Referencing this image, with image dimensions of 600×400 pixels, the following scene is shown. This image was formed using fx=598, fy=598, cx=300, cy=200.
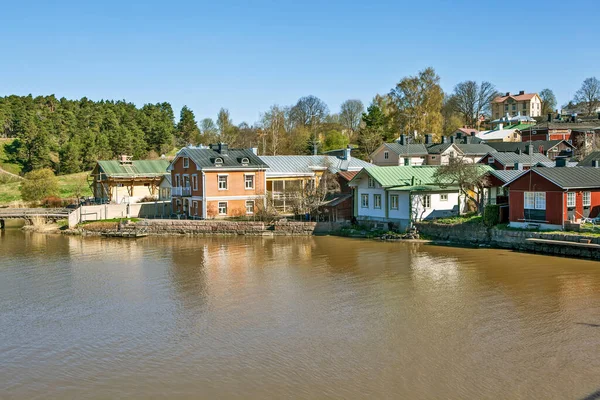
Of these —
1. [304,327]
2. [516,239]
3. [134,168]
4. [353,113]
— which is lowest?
[304,327]

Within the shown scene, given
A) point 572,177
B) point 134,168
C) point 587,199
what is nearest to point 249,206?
point 134,168

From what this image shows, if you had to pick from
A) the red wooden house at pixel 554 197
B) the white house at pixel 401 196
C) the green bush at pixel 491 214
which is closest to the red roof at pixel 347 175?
the white house at pixel 401 196

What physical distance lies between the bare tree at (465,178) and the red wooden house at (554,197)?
9.90 ft

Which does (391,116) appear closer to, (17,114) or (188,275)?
→ (188,275)

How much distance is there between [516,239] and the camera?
31000 mm

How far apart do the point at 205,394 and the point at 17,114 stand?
84210 millimetres

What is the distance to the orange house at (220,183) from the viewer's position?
4275 centimetres

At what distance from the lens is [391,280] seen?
81.1 feet

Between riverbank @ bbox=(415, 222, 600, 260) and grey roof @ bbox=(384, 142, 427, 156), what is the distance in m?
20.6

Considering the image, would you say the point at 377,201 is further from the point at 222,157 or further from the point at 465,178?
the point at 222,157

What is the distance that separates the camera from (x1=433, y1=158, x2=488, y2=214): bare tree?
35.1 m

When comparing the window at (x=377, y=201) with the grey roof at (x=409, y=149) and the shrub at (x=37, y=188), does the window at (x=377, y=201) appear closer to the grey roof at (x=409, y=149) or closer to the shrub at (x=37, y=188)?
the grey roof at (x=409, y=149)

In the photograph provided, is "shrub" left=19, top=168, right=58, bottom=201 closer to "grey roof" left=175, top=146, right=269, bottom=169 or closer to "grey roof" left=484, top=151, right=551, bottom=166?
"grey roof" left=175, top=146, right=269, bottom=169

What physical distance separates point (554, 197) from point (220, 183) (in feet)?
74.2
